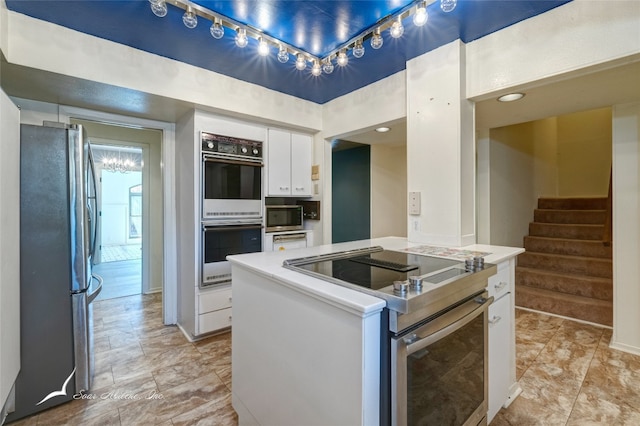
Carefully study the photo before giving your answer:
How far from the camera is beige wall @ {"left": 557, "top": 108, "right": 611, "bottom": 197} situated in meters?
4.57

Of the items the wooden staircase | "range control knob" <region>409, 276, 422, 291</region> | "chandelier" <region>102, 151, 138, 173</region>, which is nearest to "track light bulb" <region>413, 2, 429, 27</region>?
"range control knob" <region>409, 276, 422, 291</region>

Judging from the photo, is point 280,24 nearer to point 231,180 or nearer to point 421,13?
point 421,13

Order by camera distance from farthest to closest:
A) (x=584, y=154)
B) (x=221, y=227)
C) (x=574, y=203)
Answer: (x=584, y=154), (x=574, y=203), (x=221, y=227)

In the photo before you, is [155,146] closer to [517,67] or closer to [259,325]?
[259,325]

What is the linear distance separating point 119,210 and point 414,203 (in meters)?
8.59

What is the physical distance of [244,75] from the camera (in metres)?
2.54

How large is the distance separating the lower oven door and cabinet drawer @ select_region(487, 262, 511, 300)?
0.16m

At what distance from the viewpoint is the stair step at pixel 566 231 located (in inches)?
147

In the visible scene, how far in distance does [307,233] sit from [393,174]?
2127 millimetres

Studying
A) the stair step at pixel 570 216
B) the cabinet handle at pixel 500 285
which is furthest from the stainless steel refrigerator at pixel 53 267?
the stair step at pixel 570 216

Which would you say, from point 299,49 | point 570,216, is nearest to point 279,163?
point 299,49

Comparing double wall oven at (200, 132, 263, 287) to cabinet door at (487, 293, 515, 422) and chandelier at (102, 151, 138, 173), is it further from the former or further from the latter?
chandelier at (102, 151, 138, 173)

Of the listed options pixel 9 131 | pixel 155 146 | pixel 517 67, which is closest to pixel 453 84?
pixel 517 67

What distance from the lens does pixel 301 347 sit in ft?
3.57
